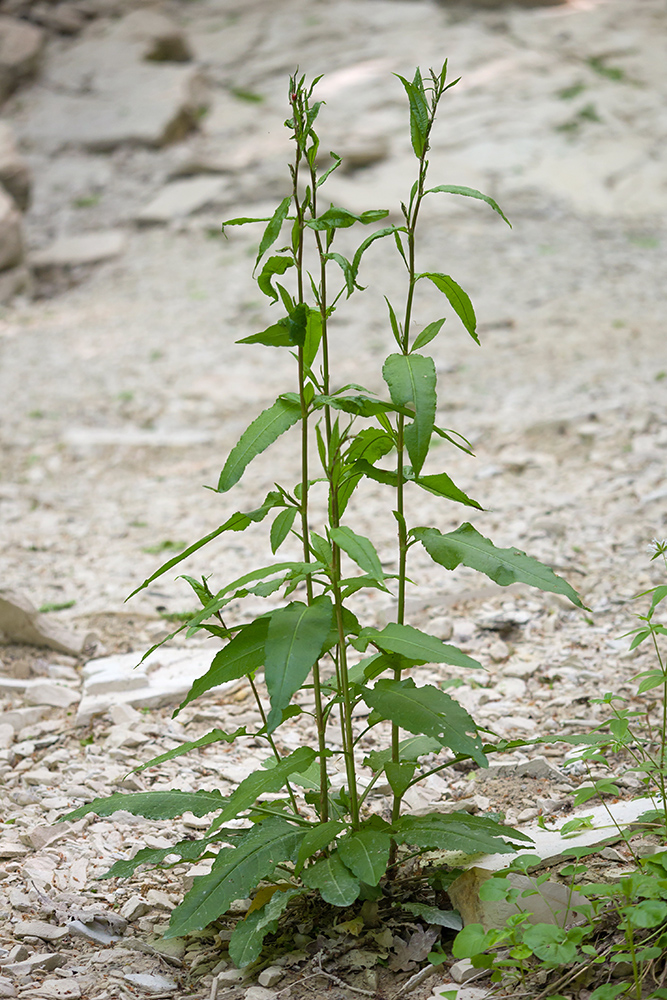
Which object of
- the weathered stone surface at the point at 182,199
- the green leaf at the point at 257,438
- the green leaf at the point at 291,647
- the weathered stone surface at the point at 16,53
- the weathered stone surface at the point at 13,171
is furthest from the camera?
the weathered stone surface at the point at 16,53

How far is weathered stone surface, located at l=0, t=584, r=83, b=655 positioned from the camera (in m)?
2.84

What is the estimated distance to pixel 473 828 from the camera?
5.20 feet

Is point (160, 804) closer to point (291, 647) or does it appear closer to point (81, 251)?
point (291, 647)

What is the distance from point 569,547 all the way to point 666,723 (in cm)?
152

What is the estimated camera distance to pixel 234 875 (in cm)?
151

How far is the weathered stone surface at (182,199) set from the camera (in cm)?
793

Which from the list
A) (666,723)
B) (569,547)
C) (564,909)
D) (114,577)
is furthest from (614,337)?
(564,909)

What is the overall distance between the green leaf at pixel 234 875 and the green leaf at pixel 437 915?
0.23m

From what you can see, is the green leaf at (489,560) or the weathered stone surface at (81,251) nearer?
the green leaf at (489,560)

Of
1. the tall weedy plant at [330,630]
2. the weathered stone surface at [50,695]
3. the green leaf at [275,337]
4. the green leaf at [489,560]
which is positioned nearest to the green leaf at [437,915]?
the tall weedy plant at [330,630]

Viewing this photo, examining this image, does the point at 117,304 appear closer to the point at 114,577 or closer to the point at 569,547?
the point at 114,577

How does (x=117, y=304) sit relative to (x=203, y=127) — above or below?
below

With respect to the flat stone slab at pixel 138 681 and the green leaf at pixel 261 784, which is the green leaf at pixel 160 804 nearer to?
the green leaf at pixel 261 784

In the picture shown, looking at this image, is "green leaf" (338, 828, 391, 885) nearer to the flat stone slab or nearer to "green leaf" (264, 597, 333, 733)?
"green leaf" (264, 597, 333, 733)
